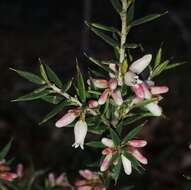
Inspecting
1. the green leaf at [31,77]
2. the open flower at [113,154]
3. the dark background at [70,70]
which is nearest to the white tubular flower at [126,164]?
the open flower at [113,154]

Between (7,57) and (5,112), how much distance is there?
1.82 meters

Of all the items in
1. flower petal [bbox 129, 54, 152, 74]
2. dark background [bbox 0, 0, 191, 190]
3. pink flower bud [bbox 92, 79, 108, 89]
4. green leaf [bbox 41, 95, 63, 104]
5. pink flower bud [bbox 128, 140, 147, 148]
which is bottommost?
dark background [bbox 0, 0, 191, 190]

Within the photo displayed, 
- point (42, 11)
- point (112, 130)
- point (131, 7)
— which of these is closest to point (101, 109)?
point (112, 130)

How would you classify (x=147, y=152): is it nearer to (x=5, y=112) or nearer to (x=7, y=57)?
(x=5, y=112)

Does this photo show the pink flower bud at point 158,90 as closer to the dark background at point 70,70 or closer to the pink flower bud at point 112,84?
the pink flower bud at point 112,84

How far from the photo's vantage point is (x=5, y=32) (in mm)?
6977

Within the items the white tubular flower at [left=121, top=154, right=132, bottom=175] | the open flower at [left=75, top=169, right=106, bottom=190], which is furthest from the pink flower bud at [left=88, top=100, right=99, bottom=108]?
the open flower at [left=75, top=169, right=106, bottom=190]

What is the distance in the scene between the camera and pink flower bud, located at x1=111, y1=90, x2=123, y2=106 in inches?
43.9

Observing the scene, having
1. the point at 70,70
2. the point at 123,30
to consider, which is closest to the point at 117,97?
the point at 123,30

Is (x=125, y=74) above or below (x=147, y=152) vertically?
above

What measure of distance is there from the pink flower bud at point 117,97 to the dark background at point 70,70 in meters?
1.81

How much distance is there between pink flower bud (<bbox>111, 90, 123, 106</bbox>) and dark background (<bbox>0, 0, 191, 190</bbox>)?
181 cm

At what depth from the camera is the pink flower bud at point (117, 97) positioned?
1.11 m

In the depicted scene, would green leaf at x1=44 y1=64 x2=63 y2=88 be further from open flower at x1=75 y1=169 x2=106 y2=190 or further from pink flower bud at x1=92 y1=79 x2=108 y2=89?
open flower at x1=75 y1=169 x2=106 y2=190
